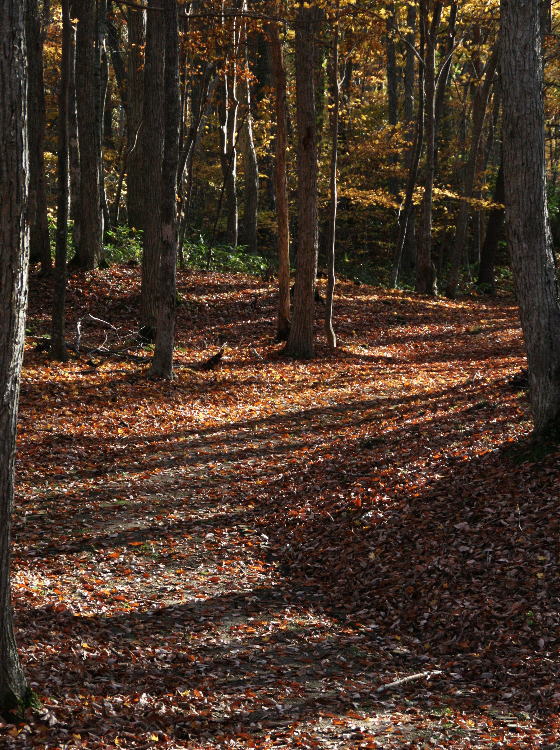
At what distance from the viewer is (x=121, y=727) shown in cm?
459

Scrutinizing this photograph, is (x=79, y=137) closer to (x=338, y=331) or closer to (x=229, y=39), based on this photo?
(x=229, y=39)

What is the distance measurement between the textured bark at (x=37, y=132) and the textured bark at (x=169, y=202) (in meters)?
3.59

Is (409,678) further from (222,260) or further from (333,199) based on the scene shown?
(222,260)

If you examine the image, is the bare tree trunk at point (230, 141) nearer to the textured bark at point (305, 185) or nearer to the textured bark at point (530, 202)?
the textured bark at point (305, 185)

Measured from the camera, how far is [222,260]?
23000 millimetres

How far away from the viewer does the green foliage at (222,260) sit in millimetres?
22078

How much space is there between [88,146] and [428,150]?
34.1 ft

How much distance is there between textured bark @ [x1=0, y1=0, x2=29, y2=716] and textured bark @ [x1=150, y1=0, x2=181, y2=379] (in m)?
8.47

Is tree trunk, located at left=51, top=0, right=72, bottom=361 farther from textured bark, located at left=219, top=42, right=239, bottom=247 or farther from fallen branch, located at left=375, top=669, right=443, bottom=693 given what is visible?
textured bark, located at left=219, top=42, right=239, bottom=247

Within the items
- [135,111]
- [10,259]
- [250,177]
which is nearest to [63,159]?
[10,259]

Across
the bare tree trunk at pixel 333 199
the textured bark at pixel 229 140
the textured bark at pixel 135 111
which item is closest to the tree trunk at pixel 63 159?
the bare tree trunk at pixel 333 199

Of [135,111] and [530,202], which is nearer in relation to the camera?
[530,202]

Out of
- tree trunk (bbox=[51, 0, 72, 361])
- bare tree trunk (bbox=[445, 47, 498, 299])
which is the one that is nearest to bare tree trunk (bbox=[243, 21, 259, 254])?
bare tree trunk (bbox=[445, 47, 498, 299])

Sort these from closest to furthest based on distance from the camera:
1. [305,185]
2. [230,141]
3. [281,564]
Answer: [281,564] < [305,185] < [230,141]
